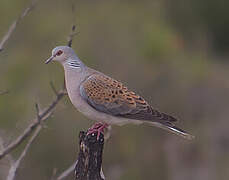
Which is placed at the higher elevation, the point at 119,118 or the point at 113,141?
the point at 119,118

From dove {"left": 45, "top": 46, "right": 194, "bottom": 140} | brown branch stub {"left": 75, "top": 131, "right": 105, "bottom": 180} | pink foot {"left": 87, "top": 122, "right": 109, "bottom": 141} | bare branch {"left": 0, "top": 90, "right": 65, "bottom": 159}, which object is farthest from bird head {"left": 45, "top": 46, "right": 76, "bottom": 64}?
brown branch stub {"left": 75, "top": 131, "right": 105, "bottom": 180}

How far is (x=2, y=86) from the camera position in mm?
8047

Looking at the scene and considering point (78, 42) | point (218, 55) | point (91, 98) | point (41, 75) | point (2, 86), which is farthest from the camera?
A: point (218, 55)

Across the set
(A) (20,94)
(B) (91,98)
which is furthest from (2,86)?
(B) (91,98)

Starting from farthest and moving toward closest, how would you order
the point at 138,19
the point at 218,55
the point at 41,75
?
the point at 218,55
the point at 138,19
the point at 41,75

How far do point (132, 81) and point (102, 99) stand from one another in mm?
5084

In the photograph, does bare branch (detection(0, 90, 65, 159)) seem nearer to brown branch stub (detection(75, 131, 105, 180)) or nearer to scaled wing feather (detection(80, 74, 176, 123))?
scaled wing feather (detection(80, 74, 176, 123))

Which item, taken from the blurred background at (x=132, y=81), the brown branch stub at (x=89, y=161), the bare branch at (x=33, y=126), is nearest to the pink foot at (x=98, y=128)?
the brown branch stub at (x=89, y=161)

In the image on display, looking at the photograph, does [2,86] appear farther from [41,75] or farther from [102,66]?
[102,66]

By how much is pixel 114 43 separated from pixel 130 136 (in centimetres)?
251

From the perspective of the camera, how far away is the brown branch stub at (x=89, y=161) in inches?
143

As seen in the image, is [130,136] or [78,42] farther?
[78,42]

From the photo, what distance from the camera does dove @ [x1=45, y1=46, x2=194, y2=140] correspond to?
4543 millimetres

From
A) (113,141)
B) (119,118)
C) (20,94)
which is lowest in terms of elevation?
(113,141)
